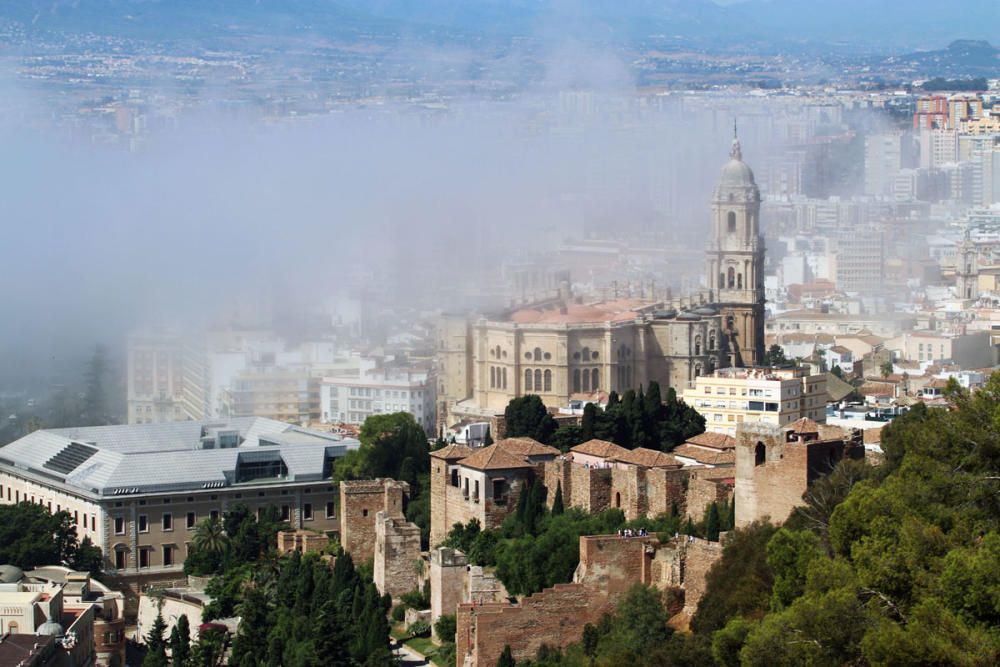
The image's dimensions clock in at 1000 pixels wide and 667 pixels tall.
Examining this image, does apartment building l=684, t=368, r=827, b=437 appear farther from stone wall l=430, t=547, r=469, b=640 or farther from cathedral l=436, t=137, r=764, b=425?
stone wall l=430, t=547, r=469, b=640

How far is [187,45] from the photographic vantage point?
410ft

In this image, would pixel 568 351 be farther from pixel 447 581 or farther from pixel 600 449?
pixel 447 581

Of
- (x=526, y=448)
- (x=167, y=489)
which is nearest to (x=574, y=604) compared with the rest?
(x=526, y=448)

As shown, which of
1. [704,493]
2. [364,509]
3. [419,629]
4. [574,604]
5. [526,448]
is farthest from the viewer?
[364,509]

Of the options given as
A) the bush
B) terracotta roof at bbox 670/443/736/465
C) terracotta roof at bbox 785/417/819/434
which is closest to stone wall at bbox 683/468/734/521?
terracotta roof at bbox 785/417/819/434

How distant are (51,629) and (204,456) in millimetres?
7057

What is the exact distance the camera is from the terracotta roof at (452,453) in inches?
1218

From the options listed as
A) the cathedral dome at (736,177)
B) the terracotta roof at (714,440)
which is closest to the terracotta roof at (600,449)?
the terracotta roof at (714,440)

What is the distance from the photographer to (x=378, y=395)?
5234 cm

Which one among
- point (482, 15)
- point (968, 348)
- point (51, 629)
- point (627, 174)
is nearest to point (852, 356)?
point (968, 348)

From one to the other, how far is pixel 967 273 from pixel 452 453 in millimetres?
59997

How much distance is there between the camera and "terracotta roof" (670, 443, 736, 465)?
2975cm

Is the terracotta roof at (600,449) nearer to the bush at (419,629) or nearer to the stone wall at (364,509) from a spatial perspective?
the stone wall at (364,509)

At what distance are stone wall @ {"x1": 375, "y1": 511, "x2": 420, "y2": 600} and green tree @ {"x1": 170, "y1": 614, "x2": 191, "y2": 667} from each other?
2.35 m
